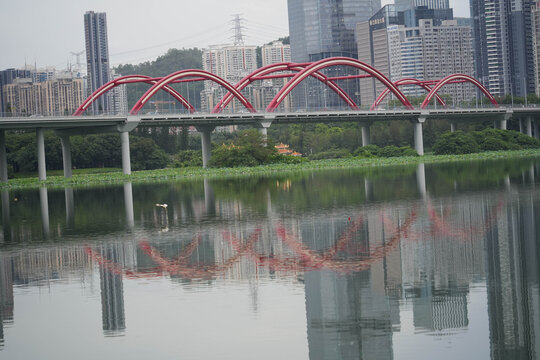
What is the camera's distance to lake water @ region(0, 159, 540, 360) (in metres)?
13.2

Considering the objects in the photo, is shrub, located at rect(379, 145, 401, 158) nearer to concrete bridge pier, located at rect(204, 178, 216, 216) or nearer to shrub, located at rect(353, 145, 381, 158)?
shrub, located at rect(353, 145, 381, 158)

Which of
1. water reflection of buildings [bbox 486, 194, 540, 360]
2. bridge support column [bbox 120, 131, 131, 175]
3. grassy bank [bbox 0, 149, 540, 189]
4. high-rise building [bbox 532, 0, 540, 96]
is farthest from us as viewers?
high-rise building [bbox 532, 0, 540, 96]

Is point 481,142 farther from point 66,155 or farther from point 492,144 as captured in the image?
point 66,155

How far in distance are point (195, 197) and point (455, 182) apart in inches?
596

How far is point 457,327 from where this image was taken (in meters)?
13.4

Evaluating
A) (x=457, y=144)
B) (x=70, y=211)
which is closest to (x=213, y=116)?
(x=457, y=144)

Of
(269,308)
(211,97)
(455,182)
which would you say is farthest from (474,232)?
(211,97)

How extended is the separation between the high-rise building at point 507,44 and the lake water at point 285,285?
163009mm

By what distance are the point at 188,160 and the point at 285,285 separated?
279 ft

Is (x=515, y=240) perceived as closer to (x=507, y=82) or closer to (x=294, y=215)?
(x=294, y=215)

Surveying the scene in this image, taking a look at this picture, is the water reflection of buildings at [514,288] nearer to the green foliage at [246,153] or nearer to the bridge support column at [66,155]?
Result: the green foliage at [246,153]

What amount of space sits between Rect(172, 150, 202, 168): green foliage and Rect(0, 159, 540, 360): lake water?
66.2 m

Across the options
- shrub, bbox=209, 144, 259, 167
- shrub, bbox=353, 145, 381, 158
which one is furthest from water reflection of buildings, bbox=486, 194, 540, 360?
shrub, bbox=353, 145, 381, 158

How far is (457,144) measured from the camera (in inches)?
3696
